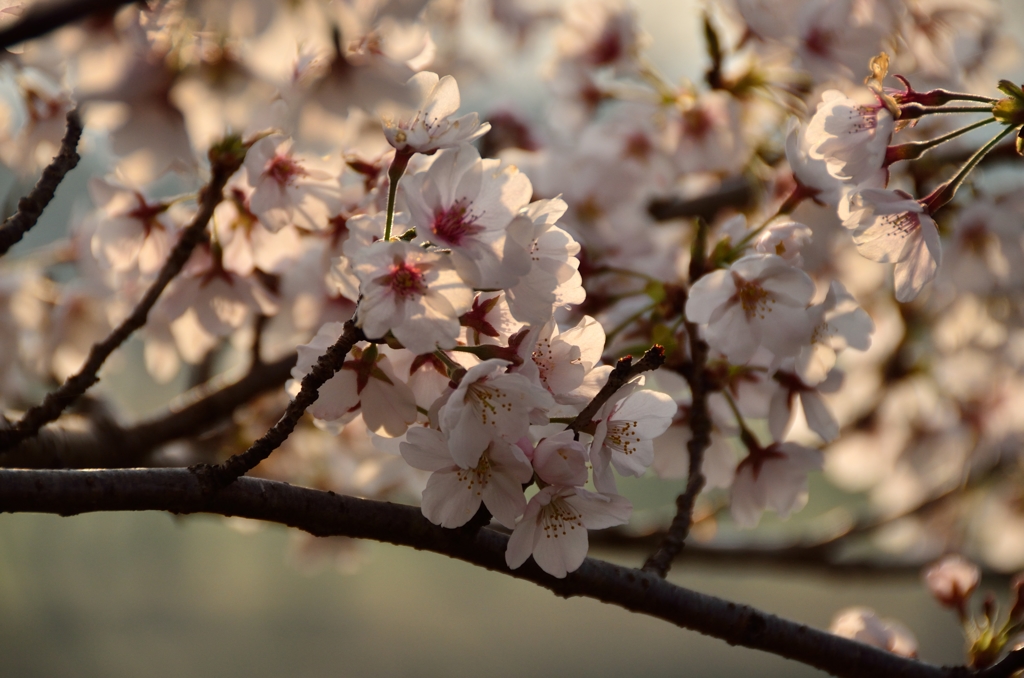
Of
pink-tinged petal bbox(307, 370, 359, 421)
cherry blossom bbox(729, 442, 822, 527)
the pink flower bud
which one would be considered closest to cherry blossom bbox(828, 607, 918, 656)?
the pink flower bud

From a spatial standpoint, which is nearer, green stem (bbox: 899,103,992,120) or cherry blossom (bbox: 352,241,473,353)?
cherry blossom (bbox: 352,241,473,353)

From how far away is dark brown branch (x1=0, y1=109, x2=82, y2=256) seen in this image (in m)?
0.68

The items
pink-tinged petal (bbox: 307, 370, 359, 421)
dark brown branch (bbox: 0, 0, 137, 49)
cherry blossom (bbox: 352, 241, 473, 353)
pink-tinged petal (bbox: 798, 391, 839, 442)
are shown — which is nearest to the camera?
dark brown branch (bbox: 0, 0, 137, 49)

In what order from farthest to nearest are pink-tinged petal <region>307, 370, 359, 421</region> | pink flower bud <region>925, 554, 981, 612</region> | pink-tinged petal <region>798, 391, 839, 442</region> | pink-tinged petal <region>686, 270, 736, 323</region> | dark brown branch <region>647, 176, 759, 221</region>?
dark brown branch <region>647, 176, 759, 221</region> < pink flower bud <region>925, 554, 981, 612</region> < pink-tinged petal <region>798, 391, 839, 442</region> < pink-tinged petal <region>686, 270, 736, 323</region> < pink-tinged petal <region>307, 370, 359, 421</region>

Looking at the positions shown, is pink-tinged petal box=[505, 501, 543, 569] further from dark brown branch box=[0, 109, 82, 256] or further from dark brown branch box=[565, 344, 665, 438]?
dark brown branch box=[0, 109, 82, 256]

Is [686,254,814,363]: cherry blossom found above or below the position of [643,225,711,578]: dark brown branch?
above

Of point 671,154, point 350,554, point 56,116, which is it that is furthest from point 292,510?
point 350,554

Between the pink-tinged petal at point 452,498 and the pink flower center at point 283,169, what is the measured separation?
0.36 meters

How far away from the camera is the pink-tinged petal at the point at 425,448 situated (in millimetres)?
584

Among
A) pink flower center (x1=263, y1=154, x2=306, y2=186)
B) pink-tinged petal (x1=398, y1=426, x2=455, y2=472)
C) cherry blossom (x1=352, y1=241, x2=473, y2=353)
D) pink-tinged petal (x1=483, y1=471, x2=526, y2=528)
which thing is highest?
pink flower center (x1=263, y1=154, x2=306, y2=186)

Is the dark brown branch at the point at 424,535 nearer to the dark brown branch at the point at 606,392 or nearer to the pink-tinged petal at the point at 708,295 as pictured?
the dark brown branch at the point at 606,392

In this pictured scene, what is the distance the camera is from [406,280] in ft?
1.80

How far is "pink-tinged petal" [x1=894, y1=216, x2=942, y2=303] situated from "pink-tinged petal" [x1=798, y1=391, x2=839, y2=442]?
19cm

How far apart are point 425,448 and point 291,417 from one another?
10 centimetres
